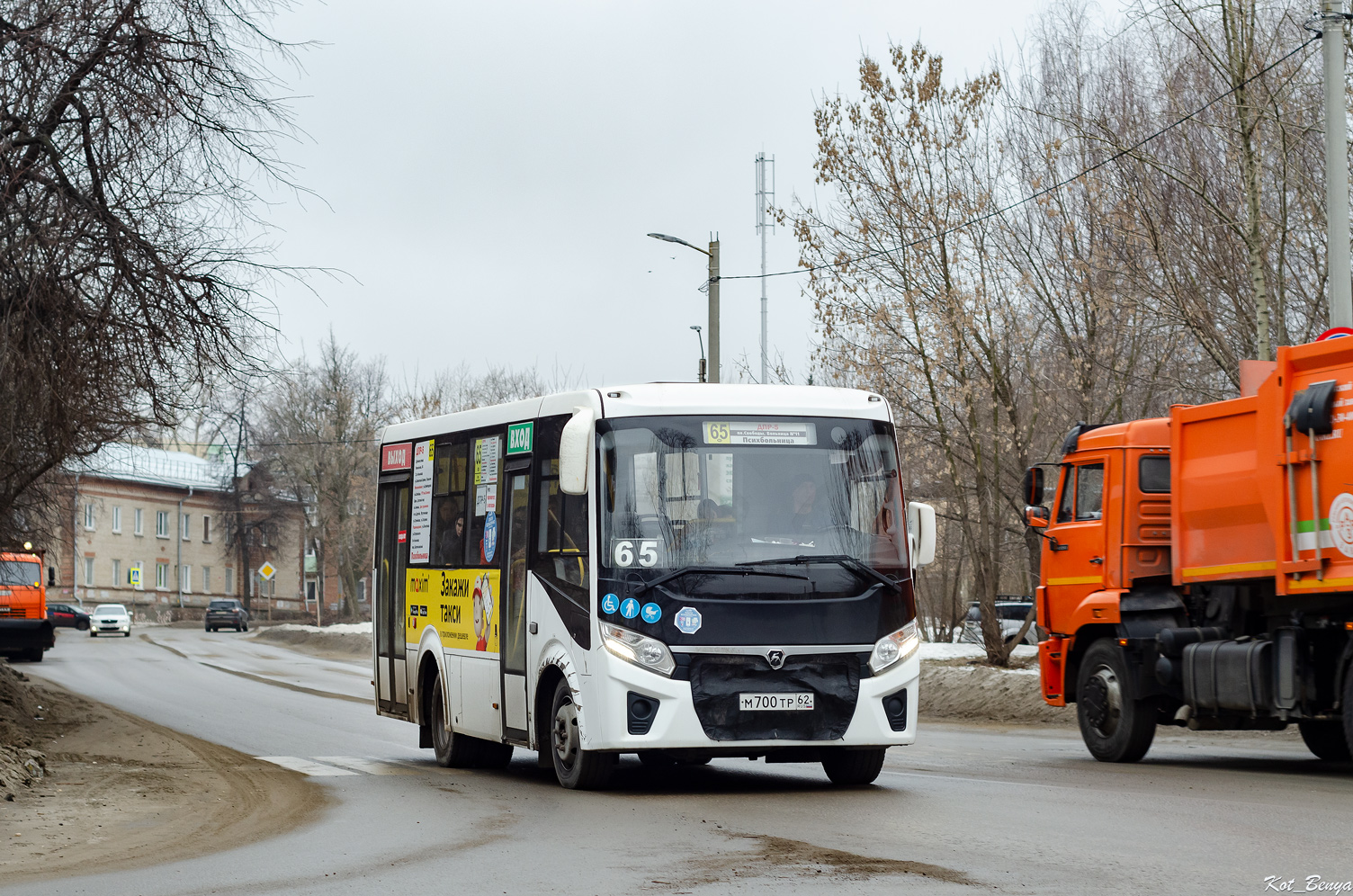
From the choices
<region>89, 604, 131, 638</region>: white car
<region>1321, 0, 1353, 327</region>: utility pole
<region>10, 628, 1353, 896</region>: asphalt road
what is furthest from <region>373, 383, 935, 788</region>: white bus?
<region>89, 604, 131, 638</region>: white car

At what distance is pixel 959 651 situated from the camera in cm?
3244

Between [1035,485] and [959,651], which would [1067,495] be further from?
[959,651]

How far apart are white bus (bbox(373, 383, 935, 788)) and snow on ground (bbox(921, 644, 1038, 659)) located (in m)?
17.8

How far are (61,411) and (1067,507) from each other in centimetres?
953

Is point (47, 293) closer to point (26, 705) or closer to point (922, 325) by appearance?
point (26, 705)

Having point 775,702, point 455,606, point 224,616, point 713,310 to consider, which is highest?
point 713,310

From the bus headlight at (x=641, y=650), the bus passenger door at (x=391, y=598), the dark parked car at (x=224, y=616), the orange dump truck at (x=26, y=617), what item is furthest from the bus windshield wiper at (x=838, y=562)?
the dark parked car at (x=224, y=616)

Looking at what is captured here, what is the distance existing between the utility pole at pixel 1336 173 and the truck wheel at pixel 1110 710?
154 inches

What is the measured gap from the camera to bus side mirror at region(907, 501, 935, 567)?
1219cm

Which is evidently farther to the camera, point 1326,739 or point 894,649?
point 1326,739

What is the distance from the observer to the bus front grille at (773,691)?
1133 centimetres

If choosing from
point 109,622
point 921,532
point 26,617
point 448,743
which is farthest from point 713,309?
point 109,622

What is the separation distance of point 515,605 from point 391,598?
3.47 metres

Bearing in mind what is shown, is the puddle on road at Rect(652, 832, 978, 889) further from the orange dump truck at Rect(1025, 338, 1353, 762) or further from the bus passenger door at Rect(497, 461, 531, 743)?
the orange dump truck at Rect(1025, 338, 1353, 762)
